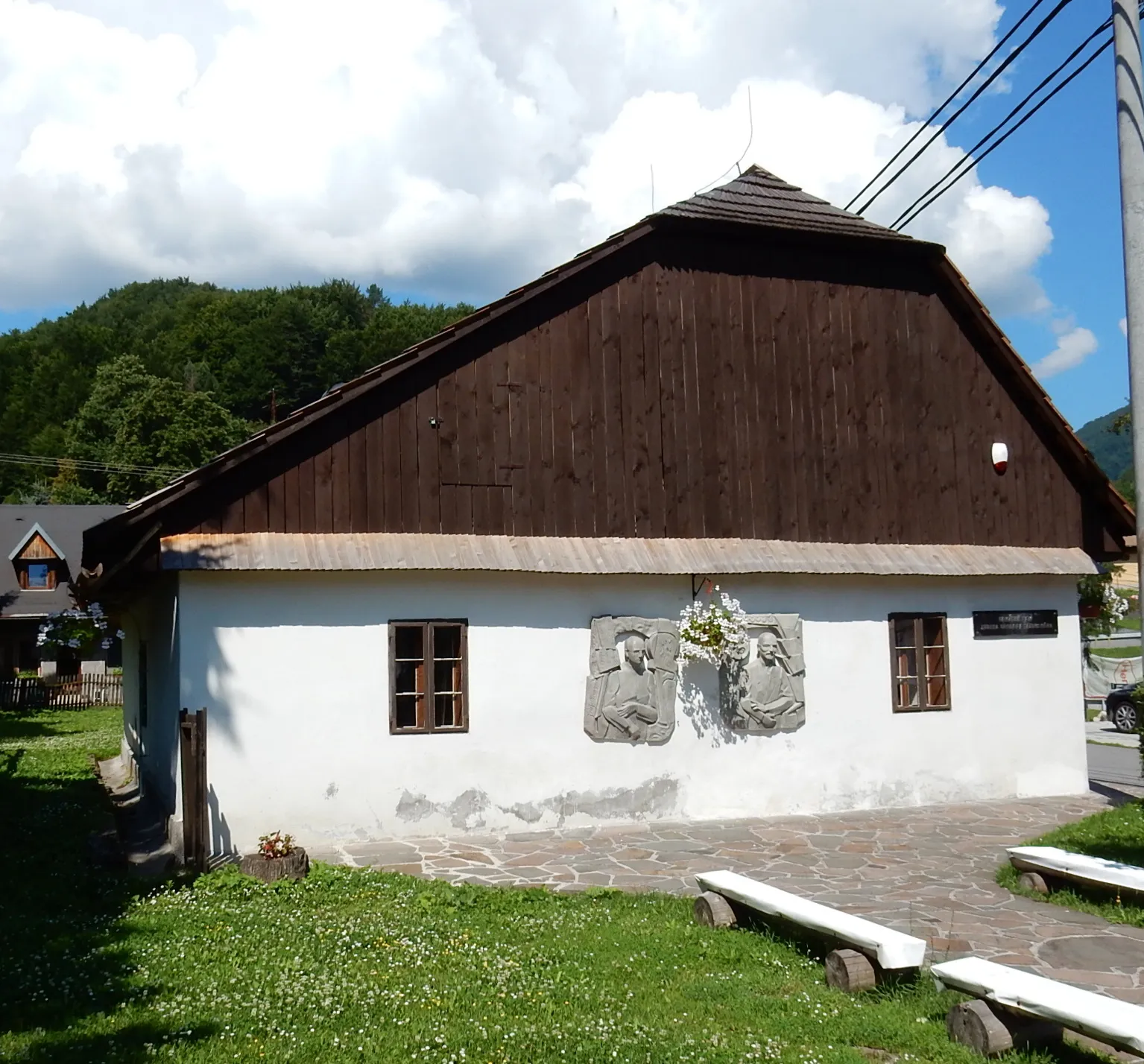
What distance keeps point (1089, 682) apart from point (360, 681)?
31307 millimetres

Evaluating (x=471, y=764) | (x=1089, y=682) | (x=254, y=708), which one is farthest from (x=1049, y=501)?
(x=1089, y=682)

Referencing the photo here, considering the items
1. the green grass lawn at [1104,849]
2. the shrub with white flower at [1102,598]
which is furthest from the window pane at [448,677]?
the shrub with white flower at [1102,598]

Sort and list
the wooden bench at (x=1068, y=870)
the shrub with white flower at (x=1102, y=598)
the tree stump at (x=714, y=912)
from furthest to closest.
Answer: the shrub with white flower at (x=1102, y=598) → the wooden bench at (x=1068, y=870) → the tree stump at (x=714, y=912)

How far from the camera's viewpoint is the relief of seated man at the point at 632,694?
39.1ft

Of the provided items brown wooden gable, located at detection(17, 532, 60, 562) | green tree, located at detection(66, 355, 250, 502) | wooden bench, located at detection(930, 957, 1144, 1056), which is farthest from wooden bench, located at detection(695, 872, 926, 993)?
green tree, located at detection(66, 355, 250, 502)

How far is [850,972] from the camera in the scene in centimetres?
638

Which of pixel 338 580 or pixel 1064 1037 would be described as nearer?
pixel 1064 1037

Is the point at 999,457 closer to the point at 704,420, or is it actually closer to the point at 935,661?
the point at 935,661

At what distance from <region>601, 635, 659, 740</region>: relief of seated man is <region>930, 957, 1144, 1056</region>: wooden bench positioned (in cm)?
614

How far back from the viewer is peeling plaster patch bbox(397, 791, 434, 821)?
11.1 metres

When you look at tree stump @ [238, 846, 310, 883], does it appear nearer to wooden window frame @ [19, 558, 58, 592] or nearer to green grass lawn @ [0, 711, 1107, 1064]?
green grass lawn @ [0, 711, 1107, 1064]

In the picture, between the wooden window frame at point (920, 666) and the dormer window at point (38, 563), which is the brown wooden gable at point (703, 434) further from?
the dormer window at point (38, 563)

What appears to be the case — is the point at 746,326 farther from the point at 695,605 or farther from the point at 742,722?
the point at 742,722

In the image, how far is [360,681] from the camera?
11.1m
